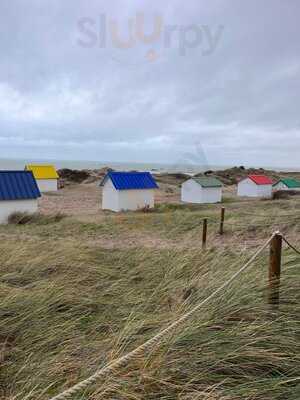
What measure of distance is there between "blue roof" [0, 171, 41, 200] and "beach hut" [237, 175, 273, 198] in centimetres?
2292

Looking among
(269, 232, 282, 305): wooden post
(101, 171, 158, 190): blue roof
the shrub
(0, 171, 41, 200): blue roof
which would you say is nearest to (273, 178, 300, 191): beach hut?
(101, 171, 158, 190): blue roof

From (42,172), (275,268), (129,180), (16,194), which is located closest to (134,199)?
(129,180)

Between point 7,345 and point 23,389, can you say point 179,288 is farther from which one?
point 23,389

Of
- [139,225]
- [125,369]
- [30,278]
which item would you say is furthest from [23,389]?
[139,225]

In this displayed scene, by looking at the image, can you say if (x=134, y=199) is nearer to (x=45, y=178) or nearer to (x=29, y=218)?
(x=29, y=218)

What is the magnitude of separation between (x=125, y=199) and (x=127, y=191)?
52 cm

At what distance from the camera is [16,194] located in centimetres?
1831

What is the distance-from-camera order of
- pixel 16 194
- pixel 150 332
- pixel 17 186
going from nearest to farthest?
pixel 150 332 < pixel 16 194 < pixel 17 186

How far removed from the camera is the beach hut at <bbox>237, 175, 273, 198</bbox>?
3631 cm

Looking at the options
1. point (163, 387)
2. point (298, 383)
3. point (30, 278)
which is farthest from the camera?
point (30, 278)

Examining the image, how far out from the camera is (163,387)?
2.59m

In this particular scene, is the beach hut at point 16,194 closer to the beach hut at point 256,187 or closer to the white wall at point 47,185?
the white wall at point 47,185

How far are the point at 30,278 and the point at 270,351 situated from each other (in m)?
3.45

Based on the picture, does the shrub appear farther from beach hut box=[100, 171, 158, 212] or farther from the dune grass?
the dune grass
